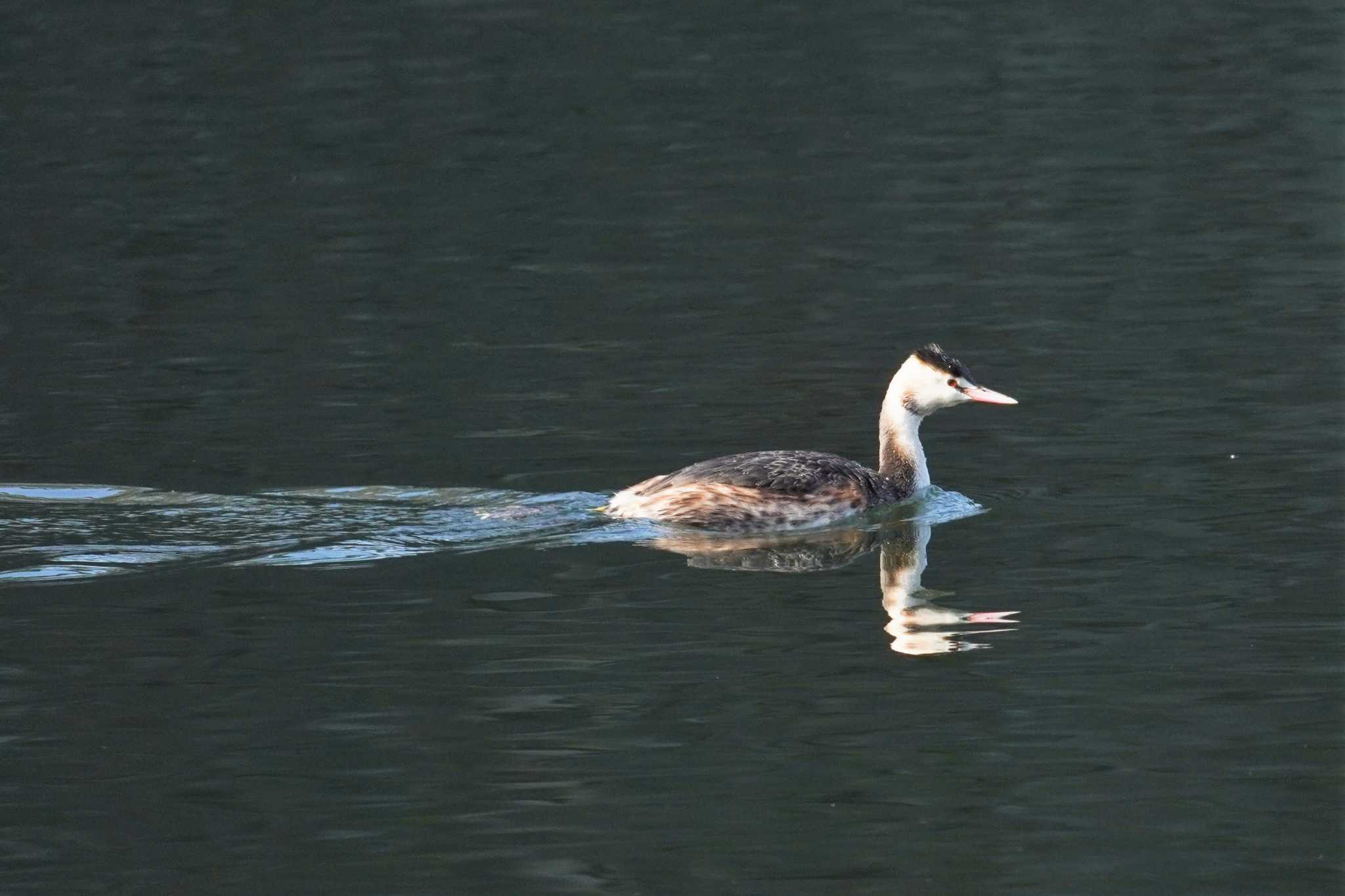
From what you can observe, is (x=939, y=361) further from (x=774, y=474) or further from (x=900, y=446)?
(x=774, y=474)

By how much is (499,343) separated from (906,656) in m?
7.80

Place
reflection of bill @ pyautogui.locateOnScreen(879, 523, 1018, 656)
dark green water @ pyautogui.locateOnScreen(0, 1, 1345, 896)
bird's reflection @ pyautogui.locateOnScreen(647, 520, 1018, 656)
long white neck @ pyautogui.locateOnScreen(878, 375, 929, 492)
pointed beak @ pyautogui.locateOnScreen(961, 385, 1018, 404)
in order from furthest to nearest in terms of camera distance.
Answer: long white neck @ pyautogui.locateOnScreen(878, 375, 929, 492) → pointed beak @ pyautogui.locateOnScreen(961, 385, 1018, 404) → bird's reflection @ pyautogui.locateOnScreen(647, 520, 1018, 656) → reflection of bill @ pyautogui.locateOnScreen(879, 523, 1018, 656) → dark green water @ pyautogui.locateOnScreen(0, 1, 1345, 896)

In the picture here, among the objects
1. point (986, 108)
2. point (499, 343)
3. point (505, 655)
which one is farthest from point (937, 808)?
point (986, 108)

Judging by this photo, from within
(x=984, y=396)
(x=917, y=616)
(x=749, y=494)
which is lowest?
(x=917, y=616)

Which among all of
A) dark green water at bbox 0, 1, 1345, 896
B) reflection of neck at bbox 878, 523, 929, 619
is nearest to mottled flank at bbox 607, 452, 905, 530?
dark green water at bbox 0, 1, 1345, 896

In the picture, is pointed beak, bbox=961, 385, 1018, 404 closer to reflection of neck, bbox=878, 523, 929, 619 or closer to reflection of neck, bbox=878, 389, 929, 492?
reflection of neck, bbox=878, 389, 929, 492

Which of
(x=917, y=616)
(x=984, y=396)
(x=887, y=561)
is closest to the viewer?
(x=917, y=616)

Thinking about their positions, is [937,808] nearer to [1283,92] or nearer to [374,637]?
[374,637]

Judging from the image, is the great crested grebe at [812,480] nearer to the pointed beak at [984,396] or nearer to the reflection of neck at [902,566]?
the pointed beak at [984,396]

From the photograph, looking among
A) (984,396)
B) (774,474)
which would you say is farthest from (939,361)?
(774,474)

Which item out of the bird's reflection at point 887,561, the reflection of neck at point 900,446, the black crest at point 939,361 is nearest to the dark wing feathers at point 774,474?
the bird's reflection at point 887,561

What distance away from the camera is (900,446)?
13594 mm

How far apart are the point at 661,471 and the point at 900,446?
141 centimetres

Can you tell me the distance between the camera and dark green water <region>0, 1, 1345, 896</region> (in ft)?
27.3
